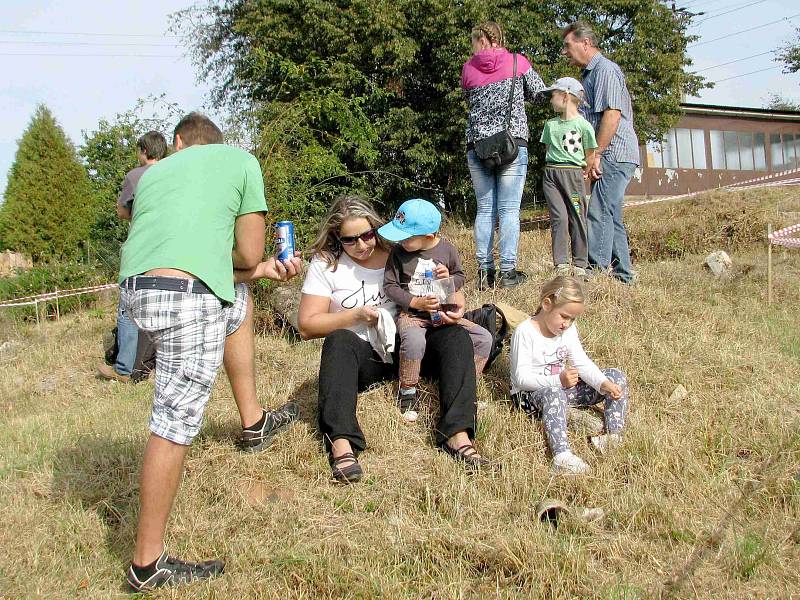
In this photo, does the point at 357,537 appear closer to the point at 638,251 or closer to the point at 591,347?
the point at 591,347

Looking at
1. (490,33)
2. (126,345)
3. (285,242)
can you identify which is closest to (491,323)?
(285,242)

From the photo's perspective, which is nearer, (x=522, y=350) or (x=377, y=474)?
(x=377, y=474)

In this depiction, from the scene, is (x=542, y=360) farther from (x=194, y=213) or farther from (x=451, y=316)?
(x=194, y=213)

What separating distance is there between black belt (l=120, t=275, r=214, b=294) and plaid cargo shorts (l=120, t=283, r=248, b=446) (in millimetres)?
16

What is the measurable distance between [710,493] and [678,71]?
18593 mm

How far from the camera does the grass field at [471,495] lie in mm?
3152

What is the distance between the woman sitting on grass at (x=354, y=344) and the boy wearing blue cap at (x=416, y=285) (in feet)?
0.32

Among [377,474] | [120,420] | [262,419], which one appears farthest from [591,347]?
[120,420]

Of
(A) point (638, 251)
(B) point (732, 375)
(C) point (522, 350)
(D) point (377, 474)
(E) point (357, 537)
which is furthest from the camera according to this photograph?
(A) point (638, 251)

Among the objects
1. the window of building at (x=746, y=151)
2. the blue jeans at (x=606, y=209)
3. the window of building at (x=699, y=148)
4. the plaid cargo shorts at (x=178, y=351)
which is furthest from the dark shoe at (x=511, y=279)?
the window of building at (x=746, y=151)

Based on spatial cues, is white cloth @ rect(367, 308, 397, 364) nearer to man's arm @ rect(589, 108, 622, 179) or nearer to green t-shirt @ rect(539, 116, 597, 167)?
green t-shirt @ rect(539, 116, 597, 167)

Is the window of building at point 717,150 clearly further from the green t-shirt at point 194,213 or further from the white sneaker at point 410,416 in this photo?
the green t-shirt at point 194,213

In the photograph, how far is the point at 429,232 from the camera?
14.9 ft

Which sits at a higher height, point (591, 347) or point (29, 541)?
point (591, 347)
